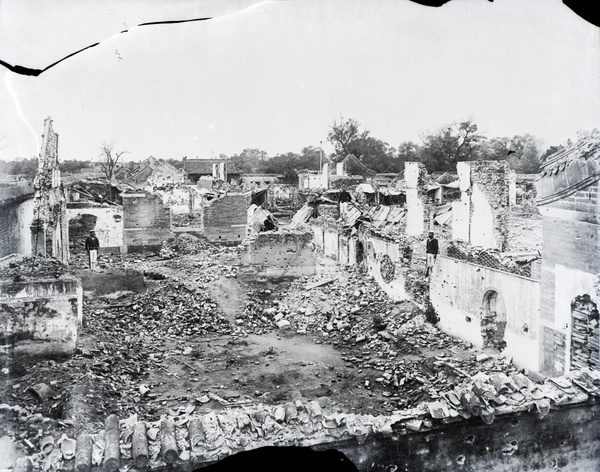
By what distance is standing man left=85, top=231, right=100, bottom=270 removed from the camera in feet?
16.6

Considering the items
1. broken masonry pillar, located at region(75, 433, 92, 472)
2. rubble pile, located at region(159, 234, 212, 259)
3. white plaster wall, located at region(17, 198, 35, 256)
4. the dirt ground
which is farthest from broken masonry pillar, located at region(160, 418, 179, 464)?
rubble pile, located at region(159, 234, 212, 259)

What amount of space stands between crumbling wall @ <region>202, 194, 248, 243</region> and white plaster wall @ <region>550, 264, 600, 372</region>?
3.47m

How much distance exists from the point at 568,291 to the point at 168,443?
412 cm

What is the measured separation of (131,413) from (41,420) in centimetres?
71

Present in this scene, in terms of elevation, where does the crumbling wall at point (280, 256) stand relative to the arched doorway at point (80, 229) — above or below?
below

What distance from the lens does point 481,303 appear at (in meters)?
5.79

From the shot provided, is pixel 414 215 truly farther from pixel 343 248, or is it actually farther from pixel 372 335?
pixel 372 335

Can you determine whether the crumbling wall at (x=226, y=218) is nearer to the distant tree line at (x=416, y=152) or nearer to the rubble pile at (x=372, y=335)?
the distant tree line at (x=416, y=152)

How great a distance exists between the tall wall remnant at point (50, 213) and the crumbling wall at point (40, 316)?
313 mm

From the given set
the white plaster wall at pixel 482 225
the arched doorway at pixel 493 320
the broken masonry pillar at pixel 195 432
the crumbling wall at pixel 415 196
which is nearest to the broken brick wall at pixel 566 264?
the arched doorway at pixel 493 320

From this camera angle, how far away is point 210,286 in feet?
17.9

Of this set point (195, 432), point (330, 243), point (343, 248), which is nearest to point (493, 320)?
point (343, 248)

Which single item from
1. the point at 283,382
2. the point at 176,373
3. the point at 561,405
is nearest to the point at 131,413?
the point at 176,373

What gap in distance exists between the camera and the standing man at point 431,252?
6.04m
